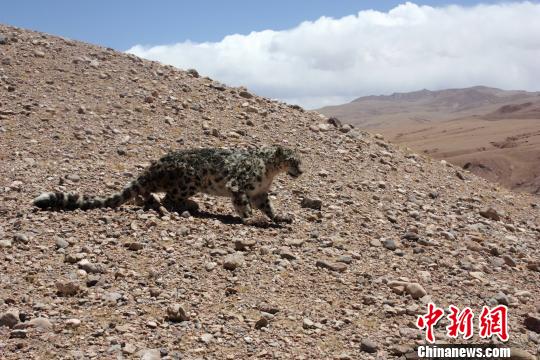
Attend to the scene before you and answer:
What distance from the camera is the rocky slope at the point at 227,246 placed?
6680 millimetres

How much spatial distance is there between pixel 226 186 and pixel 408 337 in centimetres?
440

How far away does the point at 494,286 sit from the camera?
29.6ft

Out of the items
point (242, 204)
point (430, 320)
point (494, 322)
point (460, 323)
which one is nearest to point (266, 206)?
point (242, 204)

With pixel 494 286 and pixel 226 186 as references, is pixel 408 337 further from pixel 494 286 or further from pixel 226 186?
pixel 226 186

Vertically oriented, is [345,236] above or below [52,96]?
below

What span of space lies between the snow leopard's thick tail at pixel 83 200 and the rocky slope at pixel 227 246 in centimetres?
22

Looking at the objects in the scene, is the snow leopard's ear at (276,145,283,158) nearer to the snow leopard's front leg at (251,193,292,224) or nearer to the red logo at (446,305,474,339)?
the snow leopard's front leg at (251,193,292,224)

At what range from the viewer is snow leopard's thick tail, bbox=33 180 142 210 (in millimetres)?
9484

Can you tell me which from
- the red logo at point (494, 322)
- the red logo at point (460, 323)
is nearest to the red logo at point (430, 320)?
the red logo at point (460, 323)

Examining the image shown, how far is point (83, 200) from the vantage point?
990 cm

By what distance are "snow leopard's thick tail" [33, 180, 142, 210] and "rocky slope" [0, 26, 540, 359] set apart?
217mm

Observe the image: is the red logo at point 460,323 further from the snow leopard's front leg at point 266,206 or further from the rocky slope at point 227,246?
the snow leopard's front leg at point 266,206

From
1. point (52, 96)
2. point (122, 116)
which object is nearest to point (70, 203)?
point (122, 116)

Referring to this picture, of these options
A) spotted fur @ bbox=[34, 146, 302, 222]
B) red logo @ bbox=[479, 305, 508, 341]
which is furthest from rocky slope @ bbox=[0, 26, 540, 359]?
spotted fur @ bbox=[34, 146, 302, 222]
